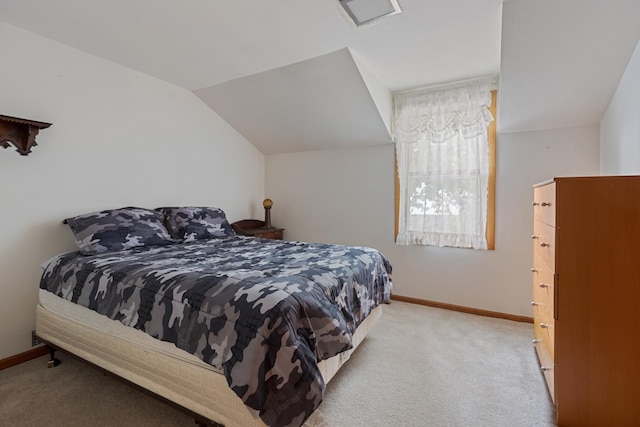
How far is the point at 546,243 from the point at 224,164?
3.27m

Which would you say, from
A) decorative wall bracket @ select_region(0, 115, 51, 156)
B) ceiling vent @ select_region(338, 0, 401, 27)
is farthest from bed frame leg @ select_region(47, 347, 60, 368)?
ceiling vent @ select_region(338, 0, 401, 27)

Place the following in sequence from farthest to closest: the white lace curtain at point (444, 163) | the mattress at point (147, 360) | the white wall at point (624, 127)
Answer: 1. the white lace curtain at point (444, 163)
2. the white wall at point (624, 127)
3. the mattress at point (147, 360)

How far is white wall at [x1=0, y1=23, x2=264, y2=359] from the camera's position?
207 centimetres

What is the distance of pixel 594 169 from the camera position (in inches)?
98.7

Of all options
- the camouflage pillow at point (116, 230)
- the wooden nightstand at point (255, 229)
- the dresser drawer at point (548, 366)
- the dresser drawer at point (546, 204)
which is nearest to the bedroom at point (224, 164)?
the wooden nightstand at point (255, 229)

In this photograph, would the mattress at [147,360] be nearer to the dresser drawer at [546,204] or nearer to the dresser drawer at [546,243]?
the dresser drawer at [546,243]

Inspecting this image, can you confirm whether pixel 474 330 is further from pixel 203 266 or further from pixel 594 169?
pixel 203 266

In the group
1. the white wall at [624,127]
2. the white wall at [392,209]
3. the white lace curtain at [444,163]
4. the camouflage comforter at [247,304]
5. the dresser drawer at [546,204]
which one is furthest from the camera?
the white lace curtain at [444,163]

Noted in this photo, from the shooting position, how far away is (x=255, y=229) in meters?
3.88

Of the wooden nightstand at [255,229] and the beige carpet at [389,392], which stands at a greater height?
the wooden nightstand at [255,229]

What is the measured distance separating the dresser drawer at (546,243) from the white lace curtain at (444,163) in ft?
3.14

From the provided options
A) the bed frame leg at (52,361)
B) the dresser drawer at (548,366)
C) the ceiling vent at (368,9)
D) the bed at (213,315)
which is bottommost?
the bed frame leg at (52,361)

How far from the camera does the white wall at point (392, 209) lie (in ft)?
8.81

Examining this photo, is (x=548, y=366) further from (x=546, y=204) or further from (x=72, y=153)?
(x=72, y=153)
